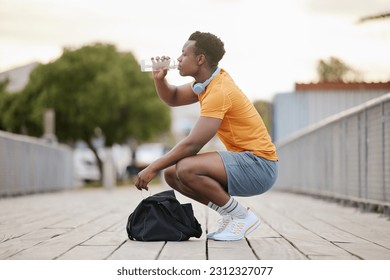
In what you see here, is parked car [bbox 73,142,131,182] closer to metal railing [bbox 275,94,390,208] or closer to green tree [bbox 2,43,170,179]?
green tree [bbox 2,43,170,179]

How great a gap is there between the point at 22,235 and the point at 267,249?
Result: 1710 millimetres

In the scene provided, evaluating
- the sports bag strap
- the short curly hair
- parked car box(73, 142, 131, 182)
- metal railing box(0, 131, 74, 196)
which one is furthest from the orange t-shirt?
parked car box(73, 142, 131, 182)

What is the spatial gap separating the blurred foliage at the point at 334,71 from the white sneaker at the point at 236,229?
13.7 meters

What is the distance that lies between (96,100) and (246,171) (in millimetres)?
19436

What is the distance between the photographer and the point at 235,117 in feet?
14.8

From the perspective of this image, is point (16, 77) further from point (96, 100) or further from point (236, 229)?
point (96, 100)

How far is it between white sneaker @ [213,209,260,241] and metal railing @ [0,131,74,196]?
6.97 meters

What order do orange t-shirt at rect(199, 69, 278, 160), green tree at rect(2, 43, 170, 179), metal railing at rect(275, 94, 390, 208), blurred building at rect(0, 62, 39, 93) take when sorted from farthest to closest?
green tree at rect(2, 43, 170, 179) < blurred building at rect(0, 62, 39, 93) < metal railing at rect(275, 94, 390, 208) < orange t-shirt at rect(199, 69, 278, 160)

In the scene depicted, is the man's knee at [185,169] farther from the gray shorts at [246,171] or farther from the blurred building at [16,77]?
the blurred building at [16,77]

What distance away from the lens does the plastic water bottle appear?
4.52 m

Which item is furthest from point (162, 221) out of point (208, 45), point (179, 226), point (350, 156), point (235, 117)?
point (350, 156)
